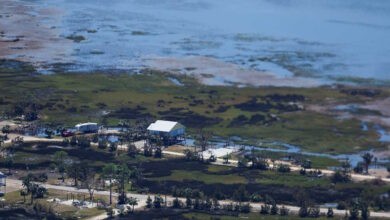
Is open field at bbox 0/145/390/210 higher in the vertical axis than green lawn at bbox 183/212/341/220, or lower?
higher

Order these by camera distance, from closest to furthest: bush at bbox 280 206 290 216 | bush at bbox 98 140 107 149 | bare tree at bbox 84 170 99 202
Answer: bush at bbox 280 206 290 216 < bare tree at bbox 84 170 99 202 < bush at bbox 98 140 107 149

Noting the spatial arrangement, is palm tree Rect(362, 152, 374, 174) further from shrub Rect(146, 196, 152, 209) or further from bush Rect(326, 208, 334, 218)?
shrub Rect(146, 196, 152, 209)

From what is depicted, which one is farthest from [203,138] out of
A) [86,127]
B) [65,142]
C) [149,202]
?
[149,202]

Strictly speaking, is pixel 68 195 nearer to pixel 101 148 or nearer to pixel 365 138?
pixel 101 148

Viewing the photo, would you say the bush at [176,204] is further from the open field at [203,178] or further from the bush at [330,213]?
the bush at [330,213]

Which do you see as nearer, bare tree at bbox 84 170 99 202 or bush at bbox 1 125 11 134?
bare tree at bbox 84 170 99 202

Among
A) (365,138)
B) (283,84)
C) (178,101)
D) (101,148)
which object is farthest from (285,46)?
(101,148)

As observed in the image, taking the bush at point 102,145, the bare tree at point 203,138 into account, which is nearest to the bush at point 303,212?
the bare tree at point 203,138

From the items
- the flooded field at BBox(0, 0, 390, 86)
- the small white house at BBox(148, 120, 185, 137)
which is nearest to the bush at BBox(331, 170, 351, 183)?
the small white house at BBox(148, 120, 185, 137)
